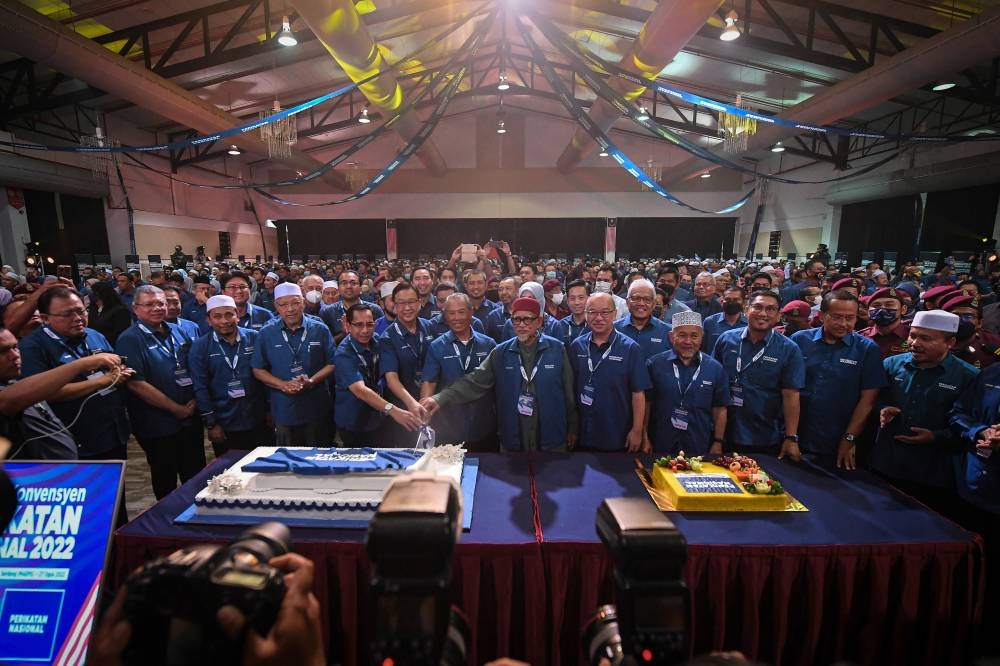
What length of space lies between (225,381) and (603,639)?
3.17 meters

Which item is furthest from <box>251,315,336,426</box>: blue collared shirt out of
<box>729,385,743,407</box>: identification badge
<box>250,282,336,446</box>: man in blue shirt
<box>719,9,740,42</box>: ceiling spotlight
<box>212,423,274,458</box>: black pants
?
<box>719,9,740,42</box>: ceiling spotlight

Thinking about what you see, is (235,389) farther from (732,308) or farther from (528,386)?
(732,308)

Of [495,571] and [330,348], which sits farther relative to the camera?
[330,348]

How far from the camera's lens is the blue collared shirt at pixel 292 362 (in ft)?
10.9

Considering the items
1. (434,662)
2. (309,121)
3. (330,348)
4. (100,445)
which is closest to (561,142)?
(309,121)

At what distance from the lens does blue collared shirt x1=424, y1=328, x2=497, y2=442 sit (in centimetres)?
310

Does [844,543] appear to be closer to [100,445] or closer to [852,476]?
[852,476]

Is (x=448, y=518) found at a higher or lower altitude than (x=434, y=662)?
higher

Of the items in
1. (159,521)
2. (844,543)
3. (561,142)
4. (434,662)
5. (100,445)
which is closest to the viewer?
(434,662)

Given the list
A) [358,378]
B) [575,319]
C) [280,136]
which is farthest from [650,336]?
[280,136]

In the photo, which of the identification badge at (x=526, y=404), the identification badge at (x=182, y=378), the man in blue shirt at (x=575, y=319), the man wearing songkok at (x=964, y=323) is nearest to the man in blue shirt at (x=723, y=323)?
the man in blue shirt at (x=575, y=319)

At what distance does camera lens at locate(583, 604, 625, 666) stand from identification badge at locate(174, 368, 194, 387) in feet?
10.7

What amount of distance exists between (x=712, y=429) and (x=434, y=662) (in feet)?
8.61

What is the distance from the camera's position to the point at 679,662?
32.3 inches
